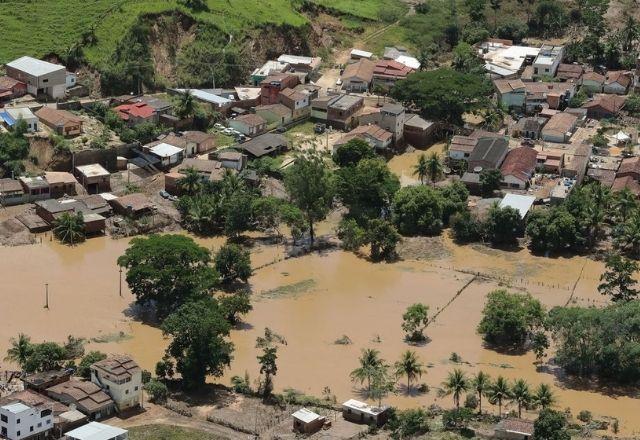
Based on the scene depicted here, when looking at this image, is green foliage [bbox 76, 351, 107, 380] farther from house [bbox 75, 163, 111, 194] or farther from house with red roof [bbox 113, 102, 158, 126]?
house with red roof [bbox 113, 102, 158, 126]

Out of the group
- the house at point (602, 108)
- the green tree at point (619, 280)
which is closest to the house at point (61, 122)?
the green tree at point (619, 280)

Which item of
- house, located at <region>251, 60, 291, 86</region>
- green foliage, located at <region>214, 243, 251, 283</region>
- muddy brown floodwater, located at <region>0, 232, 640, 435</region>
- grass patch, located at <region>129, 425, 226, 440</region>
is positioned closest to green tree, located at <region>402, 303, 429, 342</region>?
muddy brown floodwater, located at <region>0, 232, 640, 435</region>

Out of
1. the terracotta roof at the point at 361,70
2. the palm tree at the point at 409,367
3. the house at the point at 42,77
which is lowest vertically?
the palm tree at the point at 409,367

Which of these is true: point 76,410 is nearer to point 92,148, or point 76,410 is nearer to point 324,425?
point 324,425

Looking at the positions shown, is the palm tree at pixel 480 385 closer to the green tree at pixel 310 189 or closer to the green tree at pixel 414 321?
the green tree at pixel 414 321

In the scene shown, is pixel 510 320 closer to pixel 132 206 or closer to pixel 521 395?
pixel 521 395

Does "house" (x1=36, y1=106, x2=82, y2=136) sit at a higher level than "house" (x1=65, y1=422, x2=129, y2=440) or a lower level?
higher
